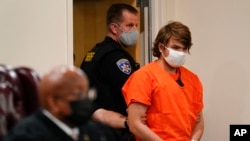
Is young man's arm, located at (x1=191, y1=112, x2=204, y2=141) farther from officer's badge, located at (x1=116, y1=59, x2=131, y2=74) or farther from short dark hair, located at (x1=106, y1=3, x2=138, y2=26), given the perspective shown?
short dark hair, located at (x1=106, y1=3, x2=138, y2=26)

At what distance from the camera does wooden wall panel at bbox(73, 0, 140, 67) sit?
3.59m

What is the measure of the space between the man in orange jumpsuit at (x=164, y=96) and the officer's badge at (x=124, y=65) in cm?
19

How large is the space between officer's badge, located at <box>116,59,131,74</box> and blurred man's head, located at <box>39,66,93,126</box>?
1.33m

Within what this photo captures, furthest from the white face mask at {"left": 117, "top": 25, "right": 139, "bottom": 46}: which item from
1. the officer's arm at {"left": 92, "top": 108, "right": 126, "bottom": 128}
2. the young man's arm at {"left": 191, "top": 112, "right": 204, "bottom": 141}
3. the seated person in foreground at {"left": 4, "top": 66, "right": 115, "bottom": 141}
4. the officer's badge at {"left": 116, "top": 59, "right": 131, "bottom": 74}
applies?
the seated person in foreground at {"left": 4, "top": 66, "right": 115, "bottom": 141}

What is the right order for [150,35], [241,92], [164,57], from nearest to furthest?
[164,57]
[241,92]
[150,35]

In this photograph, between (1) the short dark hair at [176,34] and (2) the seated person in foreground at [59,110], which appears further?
(1) the short dark hair at [176,34]

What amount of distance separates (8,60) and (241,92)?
1.58 m

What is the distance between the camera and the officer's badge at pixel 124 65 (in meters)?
2.68

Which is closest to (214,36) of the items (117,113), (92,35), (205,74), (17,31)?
(205,74)

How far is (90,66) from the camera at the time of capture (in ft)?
8.89

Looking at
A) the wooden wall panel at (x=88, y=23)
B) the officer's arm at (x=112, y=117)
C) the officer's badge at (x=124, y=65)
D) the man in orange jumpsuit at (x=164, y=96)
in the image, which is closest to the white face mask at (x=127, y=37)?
the officer's badge at (x=124, y=65)

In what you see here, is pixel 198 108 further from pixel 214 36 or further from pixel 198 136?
pixel 214 36

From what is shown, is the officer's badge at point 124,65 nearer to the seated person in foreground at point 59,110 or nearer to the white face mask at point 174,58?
the white face mask at point 174,58

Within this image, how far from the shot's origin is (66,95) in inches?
52.1
